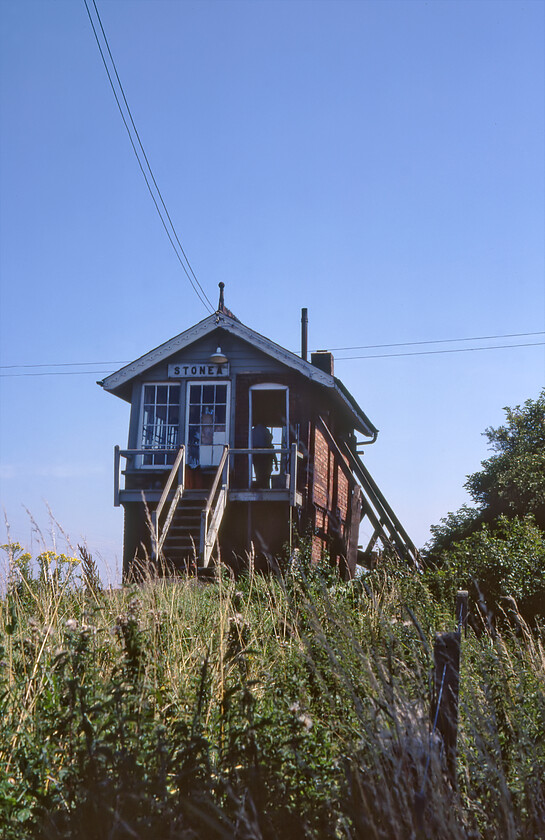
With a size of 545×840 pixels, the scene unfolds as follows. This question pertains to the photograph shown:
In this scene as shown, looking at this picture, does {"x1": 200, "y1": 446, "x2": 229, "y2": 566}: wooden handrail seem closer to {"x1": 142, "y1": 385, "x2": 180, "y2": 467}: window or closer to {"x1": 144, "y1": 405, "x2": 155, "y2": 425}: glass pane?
{"x1": 142, "y1": 385, "x2": 180, "y2": 467}: window

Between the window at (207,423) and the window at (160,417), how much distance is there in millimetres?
Result: 369

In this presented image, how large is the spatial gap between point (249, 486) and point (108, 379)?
4.17m

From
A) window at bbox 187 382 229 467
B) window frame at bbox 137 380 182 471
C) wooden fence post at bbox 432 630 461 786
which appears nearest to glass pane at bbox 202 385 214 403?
window at bbox 187 382 229 467

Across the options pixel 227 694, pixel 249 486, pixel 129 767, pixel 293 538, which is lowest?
pixel 129 767

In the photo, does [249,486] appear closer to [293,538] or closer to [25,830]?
[293,538]

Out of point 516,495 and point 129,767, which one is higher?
point 516,495

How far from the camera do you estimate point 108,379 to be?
1725 centimetres

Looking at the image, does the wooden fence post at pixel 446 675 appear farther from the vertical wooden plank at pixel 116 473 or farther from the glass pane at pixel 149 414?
the glass pane at pixel 149 414

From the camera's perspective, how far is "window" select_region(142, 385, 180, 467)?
1720cm

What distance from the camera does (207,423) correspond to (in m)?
17.0

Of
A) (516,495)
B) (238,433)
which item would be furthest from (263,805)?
(516,495)

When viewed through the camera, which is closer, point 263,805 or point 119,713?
point 263,805

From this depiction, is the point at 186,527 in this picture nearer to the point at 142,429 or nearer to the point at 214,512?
the point at 214,512

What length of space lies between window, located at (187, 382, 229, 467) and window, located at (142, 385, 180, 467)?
0.37 m
